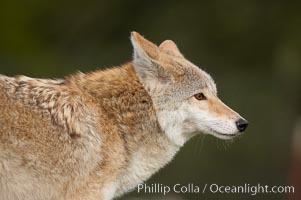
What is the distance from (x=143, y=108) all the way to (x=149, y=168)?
0.57 metres

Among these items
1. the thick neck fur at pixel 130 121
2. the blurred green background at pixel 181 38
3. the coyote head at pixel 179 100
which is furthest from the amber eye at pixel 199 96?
the blurred green background at pixel 181 38

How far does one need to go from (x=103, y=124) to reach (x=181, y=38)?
12182 millimetres

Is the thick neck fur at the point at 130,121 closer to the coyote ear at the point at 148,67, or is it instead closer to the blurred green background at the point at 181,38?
the coyote ear at the point at 148,67

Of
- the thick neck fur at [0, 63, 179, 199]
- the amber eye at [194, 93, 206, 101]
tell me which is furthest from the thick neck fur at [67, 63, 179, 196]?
the amber eye at [194, 93, 206, 101]

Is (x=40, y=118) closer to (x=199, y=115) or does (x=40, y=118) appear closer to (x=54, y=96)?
(x=54, y=96)

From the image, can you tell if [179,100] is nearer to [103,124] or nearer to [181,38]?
[103,124]

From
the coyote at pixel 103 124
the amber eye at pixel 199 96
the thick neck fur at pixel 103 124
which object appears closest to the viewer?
the coyote at pixel 103 124

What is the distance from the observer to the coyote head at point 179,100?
9.16m

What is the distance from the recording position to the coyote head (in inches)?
361

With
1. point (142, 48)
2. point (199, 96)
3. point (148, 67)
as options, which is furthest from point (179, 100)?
point (142, 48)

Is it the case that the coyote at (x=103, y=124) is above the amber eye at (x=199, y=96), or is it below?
below

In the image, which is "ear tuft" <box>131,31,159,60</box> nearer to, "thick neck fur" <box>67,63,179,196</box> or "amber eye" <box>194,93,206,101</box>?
"thick neck fur" <box>67,63,179,196</box>

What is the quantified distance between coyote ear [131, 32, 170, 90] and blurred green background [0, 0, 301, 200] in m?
8.32

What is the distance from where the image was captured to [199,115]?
9.13 meters
